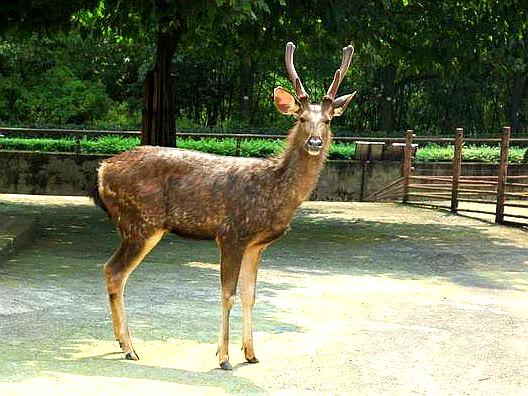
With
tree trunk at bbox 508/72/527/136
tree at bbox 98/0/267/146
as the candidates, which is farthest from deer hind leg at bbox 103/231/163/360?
tree trunk at bbox 508/72/527/136

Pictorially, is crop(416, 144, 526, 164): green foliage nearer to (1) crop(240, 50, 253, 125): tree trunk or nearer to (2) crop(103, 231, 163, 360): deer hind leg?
(1) crop(240, 50, 253, 125): tree trunk

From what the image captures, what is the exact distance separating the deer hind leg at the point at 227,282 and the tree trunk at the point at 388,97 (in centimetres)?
2698

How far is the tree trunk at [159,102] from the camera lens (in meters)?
17.3

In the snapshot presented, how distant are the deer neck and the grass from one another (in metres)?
15.9

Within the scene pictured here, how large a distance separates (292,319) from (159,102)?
9283mm

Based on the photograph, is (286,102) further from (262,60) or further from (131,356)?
(262,60)

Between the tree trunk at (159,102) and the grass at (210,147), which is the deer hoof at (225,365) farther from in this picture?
the grass at (210,147)

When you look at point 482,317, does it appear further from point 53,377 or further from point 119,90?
point 119,90

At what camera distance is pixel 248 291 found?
22.9ft

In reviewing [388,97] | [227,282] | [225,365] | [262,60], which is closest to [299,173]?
[227,282]

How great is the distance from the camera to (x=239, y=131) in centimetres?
2953

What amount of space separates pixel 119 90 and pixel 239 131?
5.49 meters

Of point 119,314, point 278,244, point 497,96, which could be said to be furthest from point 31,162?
point 497,96

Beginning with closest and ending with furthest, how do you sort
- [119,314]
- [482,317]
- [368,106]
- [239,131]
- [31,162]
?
[119,314]
[482,317]
[31,162]
[239,131]
[368,106]
